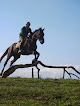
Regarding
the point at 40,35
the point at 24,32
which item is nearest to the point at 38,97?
the point at 40,35

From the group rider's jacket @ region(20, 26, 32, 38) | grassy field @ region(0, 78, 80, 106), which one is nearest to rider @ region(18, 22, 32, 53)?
rider's jacket @ region(20, 26, 32, 38)

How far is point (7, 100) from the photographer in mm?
10250

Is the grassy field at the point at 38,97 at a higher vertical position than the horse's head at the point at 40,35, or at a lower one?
lower

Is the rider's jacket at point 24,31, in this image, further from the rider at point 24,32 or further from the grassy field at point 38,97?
the grassy field at point 38,97

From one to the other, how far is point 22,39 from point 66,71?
4.24 metres

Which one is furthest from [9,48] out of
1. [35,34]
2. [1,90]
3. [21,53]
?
[1,90]

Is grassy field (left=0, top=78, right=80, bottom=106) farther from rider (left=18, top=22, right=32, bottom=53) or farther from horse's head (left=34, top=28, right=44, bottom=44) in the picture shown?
rider (left=18, top=22, right=32, bottom=53)

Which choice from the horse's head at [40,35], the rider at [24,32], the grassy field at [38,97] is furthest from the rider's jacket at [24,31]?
the grassy field at [38,97]

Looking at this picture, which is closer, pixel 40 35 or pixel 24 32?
pixel 40 35

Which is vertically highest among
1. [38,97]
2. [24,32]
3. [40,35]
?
[24,32]

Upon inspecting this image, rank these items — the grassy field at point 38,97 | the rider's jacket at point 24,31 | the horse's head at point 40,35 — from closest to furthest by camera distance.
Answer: the grassy field at point 38,97, the horse's head at point 40,35, the rider's jacket at point 24,31

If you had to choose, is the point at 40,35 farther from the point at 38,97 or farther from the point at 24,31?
the point at 38,97

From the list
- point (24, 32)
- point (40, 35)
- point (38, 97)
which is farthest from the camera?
point (24, 32)

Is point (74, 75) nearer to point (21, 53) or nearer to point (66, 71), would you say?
point (66, 71)
